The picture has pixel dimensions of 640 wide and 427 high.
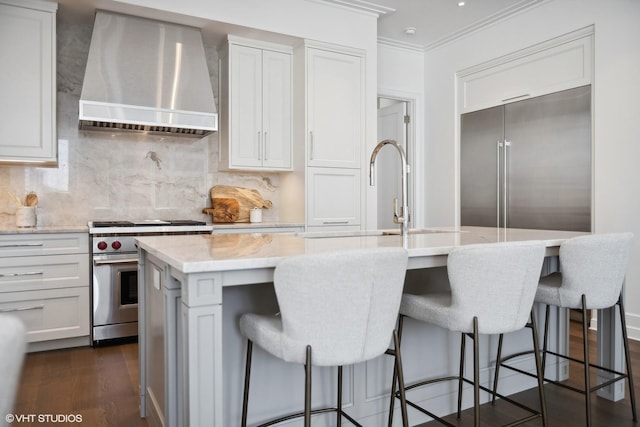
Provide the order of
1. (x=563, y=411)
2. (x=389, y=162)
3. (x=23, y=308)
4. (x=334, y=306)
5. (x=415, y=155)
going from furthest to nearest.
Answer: (x=389, y=162)
(x=415, y=155)
(x=23, y=308)
(x=563, y=411)
(x=334, y=306)

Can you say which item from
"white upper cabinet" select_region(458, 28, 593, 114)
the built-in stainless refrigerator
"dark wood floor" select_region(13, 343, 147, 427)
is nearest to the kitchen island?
"dark wood floor" select_region(13, 343, 147, 427)

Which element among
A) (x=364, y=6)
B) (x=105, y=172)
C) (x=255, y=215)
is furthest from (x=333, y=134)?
(x=105, y=172)

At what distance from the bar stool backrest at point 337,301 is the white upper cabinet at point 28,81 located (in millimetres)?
2903

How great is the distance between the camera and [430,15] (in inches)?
176

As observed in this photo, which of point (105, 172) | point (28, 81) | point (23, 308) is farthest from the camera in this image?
point (105, 172)

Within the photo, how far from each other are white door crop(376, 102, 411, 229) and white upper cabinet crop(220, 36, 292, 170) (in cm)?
171

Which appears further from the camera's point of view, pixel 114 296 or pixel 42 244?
pixel 114 296

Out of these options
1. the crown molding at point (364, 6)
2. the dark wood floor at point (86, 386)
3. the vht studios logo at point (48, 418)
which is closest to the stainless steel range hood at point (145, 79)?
the crown molding at point (364, 6)

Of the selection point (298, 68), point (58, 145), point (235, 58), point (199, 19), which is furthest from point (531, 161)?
point (58, 145)

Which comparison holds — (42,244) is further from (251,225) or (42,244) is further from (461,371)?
(461,371)

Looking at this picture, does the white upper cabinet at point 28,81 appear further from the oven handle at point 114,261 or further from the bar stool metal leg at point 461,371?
the bar stool metal leg at point 461,371

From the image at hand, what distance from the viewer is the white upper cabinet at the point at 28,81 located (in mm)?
3291

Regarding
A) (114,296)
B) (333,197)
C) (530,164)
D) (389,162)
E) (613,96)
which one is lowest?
(114,296)

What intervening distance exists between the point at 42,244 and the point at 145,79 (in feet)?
4.79
